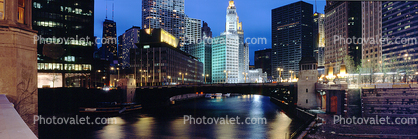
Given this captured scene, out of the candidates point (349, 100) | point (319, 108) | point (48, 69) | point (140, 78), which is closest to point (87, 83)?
point (48, 69)

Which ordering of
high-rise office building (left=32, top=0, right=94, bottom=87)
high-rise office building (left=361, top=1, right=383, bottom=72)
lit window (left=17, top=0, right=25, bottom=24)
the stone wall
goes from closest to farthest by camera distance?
the stone wall, lit window (left=17, top=0, right=25, bottom=24), high-rise office building (left=32, top=0, right=94, bottom=87), high-rise office building (left=361, top=1, right=383, bottom=72)

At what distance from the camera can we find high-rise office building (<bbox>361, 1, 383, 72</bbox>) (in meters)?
158

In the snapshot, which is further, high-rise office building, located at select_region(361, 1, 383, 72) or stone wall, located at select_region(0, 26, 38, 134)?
high-rise office building, located at select_region(361, 1, 383, 72)

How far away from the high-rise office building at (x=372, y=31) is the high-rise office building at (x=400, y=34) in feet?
15.3

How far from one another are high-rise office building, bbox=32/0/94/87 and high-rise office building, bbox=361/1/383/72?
155 meters

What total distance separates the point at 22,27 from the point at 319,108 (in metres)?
59.1

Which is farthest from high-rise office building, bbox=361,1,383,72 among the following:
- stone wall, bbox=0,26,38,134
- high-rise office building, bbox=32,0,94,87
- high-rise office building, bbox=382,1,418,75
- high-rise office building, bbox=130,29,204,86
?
stone wall, bbox=0,26,38,134

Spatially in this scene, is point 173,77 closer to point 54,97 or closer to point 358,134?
point 54,97

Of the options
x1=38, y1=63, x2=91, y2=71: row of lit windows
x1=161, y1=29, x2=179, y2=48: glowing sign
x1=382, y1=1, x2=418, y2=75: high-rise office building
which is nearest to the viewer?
x1=38, y1=63, x2=91, y2=71: row of lit windows

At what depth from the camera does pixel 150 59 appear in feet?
518

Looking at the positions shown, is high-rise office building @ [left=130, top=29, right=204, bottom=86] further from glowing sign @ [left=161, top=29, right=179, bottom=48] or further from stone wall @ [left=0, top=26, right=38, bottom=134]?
stone wall @ [left=0, top=26, right=38, bottom=134]

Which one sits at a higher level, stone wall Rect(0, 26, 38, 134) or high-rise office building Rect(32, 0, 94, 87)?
high-rise office building Rect(32, 0, 94, 87)

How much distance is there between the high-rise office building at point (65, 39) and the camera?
274 feet

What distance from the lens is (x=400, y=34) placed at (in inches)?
5689
